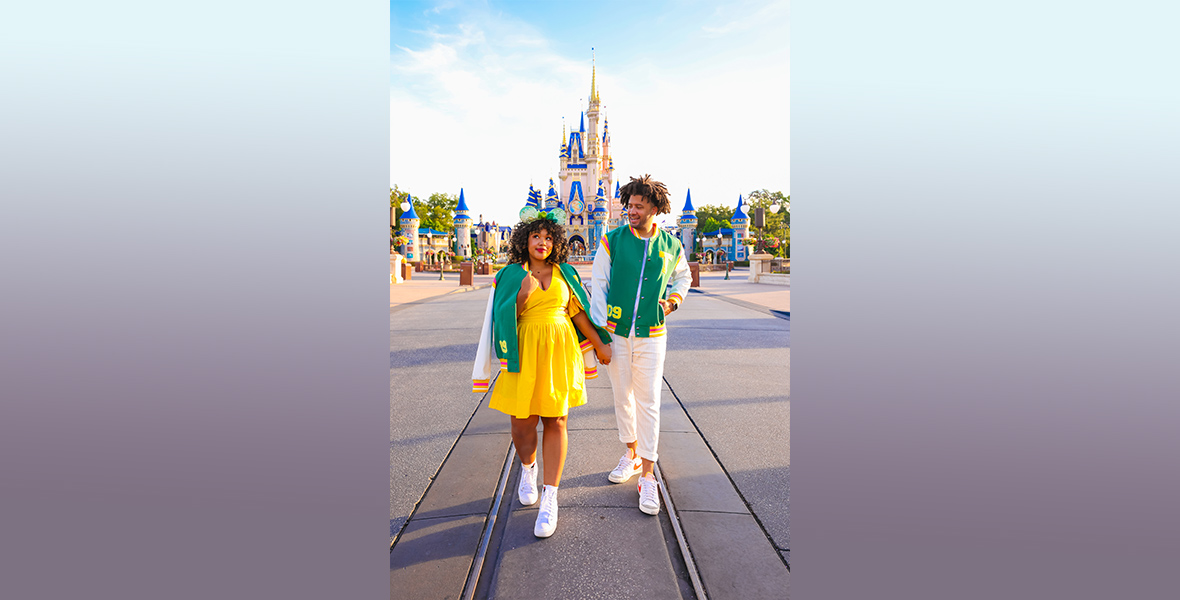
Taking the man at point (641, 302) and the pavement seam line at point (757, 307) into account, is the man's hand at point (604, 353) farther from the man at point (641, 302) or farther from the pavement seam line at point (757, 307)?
the pavement seam line at point (757, 307)

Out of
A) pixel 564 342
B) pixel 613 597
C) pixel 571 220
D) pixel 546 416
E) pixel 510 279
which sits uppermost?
pixel 571 220

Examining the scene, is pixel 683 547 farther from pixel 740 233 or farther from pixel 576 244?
pixel 740 233

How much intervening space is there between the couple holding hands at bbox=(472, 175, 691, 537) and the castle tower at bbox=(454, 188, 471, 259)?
1818 inches

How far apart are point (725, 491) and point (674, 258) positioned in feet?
4.41

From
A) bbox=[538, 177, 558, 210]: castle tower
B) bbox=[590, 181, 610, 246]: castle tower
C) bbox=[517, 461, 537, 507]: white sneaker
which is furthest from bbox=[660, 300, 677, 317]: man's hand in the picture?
bbox=[538, 177, 558, 210]: castle tower

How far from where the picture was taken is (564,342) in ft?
7.62

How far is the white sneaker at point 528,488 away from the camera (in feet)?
8.17

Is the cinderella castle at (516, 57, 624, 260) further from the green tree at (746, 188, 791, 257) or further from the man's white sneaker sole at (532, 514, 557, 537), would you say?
the man's white sneaker sole at (532, 514, 557, 537)

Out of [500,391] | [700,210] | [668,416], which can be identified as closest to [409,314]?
[668,416]

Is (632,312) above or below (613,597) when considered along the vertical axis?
above

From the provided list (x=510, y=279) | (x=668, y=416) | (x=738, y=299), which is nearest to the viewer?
(x=510, y=279)

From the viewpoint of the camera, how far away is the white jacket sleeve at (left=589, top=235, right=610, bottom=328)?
8.22 ft

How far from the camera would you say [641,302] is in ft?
8.03

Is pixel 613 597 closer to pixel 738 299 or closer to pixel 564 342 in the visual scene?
pixel 564 342
